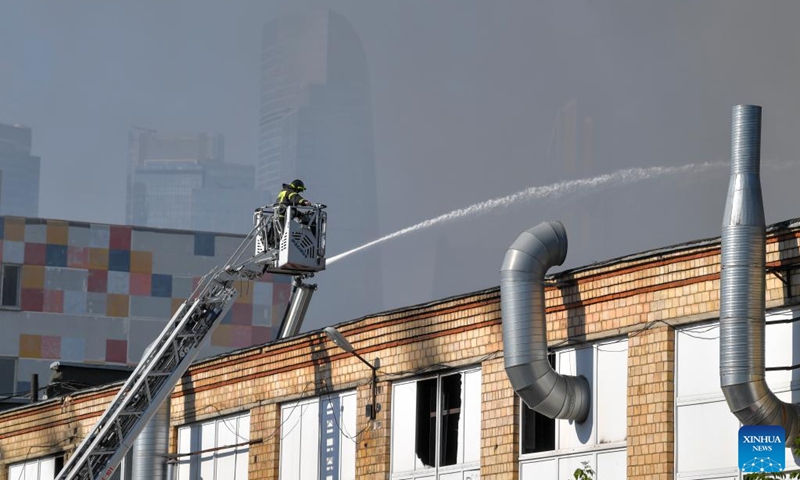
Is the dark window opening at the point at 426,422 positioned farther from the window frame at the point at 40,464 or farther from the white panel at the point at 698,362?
the window frame at the point at 40,464

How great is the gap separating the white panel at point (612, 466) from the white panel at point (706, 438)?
1144 millimetres

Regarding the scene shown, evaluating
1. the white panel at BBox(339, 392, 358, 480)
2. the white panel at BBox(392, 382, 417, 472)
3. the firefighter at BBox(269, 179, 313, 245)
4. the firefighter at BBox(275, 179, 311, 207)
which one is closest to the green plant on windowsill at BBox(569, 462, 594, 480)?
the white panel at BBox(392, 382, 417, 472)

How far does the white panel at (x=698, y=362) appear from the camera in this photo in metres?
21.1

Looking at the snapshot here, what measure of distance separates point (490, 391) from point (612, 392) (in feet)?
9.12

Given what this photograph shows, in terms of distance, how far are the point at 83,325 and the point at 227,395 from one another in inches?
2694

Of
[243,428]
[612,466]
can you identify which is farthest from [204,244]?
[612,466]

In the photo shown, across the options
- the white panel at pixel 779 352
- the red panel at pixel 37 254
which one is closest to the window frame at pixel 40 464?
the white panel at pixel 779 352

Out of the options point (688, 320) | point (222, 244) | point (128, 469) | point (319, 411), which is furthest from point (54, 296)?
point (688, 320)

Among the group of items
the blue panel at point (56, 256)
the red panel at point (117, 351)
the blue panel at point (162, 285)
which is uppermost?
the blue panel at point (56, 256)

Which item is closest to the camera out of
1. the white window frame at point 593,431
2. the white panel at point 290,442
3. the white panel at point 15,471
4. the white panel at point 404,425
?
the white window frame at point 593,431

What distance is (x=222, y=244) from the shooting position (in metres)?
96.5

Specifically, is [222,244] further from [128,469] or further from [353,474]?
[353,474]

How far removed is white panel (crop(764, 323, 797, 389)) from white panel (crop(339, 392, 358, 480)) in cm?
968

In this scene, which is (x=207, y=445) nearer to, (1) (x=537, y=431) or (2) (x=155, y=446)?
(2) (x=155, y=446)
